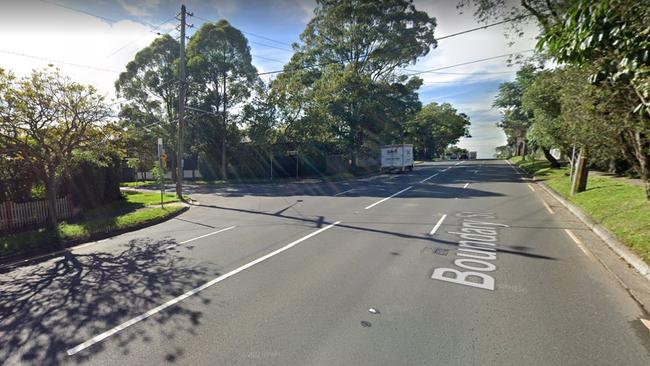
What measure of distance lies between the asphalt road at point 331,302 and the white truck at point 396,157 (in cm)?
2148

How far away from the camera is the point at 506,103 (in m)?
38.7

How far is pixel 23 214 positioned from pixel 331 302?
467 inches

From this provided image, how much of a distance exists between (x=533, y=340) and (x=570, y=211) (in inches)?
358

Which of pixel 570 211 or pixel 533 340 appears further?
Result: pixel 570 211

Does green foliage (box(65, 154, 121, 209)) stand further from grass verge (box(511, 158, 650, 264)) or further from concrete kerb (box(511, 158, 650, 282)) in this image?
grass verge (box(511, 158, 650, 264))

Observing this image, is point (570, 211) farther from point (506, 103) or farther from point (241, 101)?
point (506, 103)

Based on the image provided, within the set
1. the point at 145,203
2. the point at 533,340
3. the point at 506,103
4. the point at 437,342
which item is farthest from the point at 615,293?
the point at 506,103

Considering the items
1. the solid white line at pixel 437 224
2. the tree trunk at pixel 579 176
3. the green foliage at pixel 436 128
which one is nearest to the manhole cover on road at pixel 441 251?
the solid white line at pixel 437 224

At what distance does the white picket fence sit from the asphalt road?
4600 millimetres

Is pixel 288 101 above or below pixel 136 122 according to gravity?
above

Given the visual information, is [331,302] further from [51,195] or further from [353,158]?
[353,158]

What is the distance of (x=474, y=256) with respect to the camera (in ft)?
18.6

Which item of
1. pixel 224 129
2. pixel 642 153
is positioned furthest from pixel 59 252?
pixel 224 129

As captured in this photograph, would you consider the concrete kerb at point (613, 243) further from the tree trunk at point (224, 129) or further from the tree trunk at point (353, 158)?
the tree trunk at point (224, 129)
